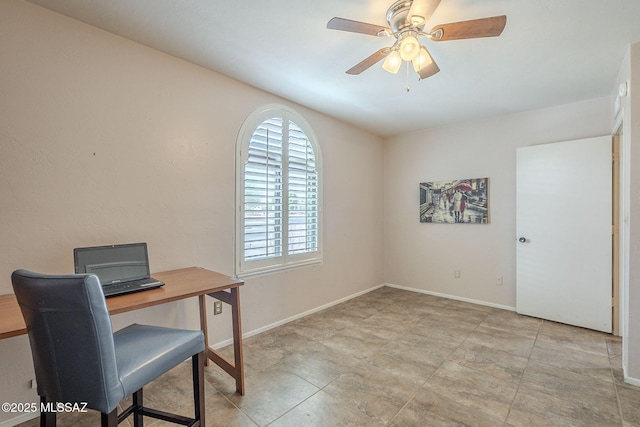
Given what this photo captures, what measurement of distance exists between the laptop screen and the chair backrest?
2.15 ft

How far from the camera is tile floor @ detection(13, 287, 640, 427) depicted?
1734mm

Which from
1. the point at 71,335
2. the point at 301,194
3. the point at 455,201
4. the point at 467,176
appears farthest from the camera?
the point at 455,201

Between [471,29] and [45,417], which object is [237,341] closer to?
[45,417]

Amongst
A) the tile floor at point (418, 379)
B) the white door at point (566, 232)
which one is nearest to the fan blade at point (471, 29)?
the tile floor at point (418, 379)

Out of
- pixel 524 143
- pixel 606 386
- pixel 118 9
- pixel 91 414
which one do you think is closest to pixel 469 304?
pixel 606 386

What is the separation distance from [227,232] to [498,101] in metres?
3.22

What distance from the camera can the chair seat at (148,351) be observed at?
4.04ft

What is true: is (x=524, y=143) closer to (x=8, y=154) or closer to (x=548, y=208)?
(x=548, y=208)

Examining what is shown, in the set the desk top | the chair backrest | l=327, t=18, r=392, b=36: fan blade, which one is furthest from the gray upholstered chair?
l=327, t=18, r=392, b=36: fan blade

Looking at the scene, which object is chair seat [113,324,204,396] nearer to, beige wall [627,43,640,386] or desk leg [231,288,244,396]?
desk leg [231,288,244,396]

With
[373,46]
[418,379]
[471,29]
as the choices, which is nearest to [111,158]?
[373,46]

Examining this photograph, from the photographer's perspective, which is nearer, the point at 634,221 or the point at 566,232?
the point at 634,221

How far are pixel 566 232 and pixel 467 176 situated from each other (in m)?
1.26

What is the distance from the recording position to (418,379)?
211cm
